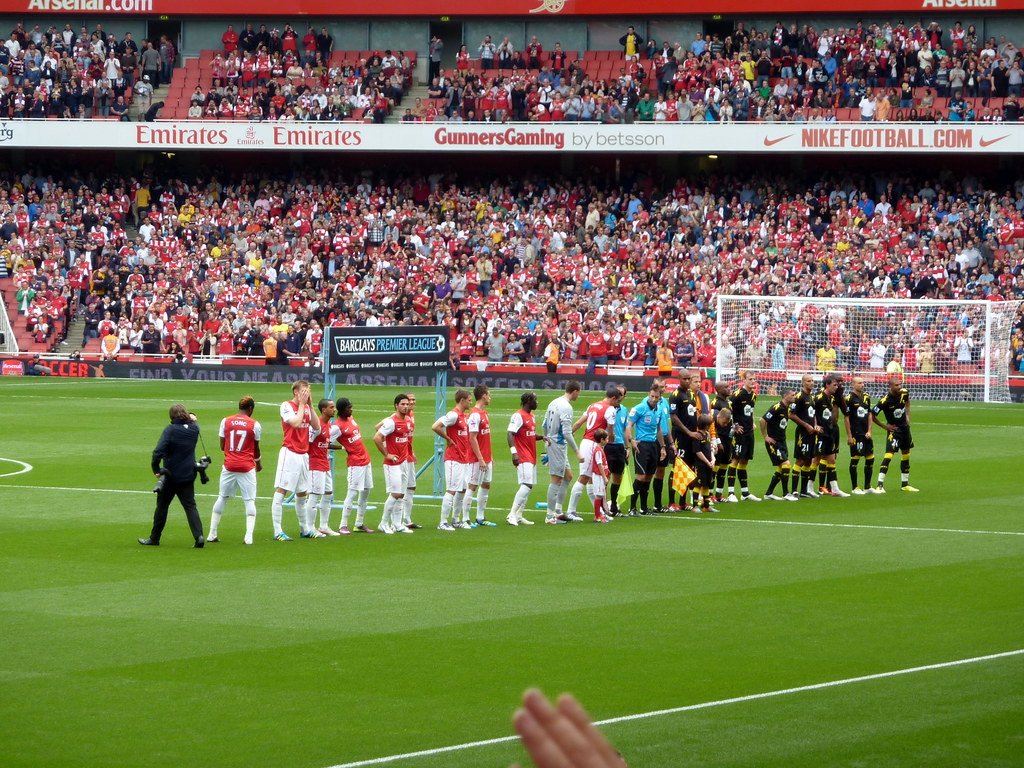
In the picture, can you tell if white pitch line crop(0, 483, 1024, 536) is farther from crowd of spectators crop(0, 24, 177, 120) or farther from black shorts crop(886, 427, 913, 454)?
crowd of spectators crop(0, 24, 177, 120)

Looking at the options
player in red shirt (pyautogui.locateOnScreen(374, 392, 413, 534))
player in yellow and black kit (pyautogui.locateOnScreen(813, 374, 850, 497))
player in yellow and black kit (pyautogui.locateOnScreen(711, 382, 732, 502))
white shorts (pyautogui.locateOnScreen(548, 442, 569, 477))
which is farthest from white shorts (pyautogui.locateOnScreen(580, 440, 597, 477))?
player in yellow and black kit (pyautogui.locateOnScreen(813, 374, 850, 497))

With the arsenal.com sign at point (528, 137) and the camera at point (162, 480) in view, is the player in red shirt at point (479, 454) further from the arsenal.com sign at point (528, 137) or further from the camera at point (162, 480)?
the arsenal.com sign at point (528, 137)

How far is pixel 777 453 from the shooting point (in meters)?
24.1

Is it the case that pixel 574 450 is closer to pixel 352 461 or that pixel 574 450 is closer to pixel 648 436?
pixel 648 436

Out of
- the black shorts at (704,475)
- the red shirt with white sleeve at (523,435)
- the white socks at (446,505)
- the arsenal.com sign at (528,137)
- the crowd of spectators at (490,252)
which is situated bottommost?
the white socks at (446,505)

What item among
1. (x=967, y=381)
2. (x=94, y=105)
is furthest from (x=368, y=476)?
(x=94, y=105)

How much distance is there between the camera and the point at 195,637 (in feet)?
43.4

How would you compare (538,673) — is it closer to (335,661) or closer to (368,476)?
(335,661)

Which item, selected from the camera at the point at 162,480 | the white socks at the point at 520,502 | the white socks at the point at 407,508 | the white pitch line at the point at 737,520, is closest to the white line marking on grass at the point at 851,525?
the white pitch line at the point at 737,520

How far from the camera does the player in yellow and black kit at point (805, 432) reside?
23859mm

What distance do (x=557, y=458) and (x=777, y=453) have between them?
4.52 meters

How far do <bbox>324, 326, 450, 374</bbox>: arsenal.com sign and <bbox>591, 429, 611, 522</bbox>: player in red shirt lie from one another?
3.02 m

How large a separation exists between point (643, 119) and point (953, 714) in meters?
45.8

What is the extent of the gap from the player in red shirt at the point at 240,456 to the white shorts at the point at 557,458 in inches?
164
